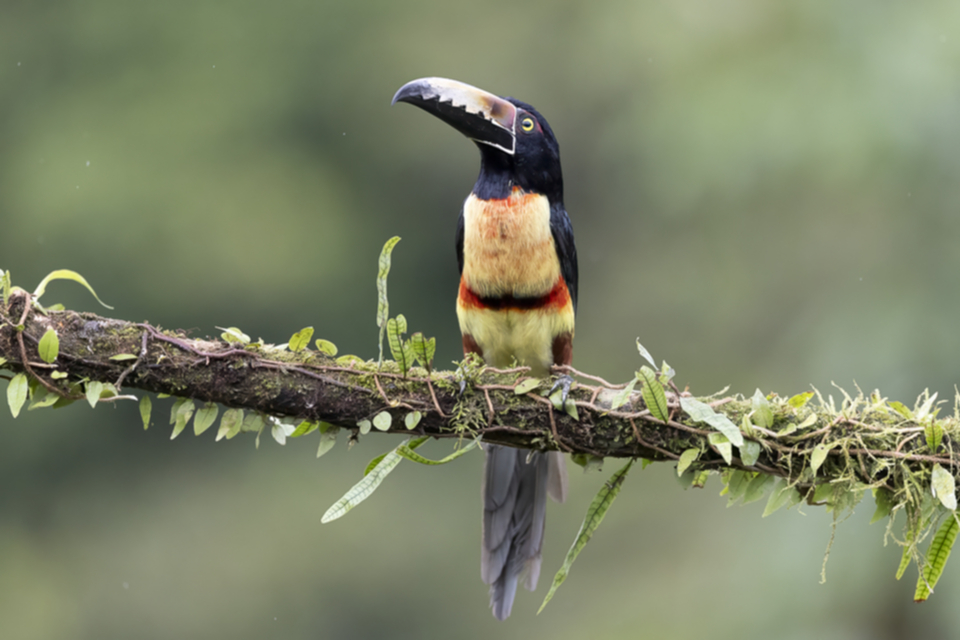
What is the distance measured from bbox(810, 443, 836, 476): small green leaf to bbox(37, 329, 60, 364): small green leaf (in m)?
1.62

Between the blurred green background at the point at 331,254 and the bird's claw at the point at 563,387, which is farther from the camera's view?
the blurred green background at the point at 331,254

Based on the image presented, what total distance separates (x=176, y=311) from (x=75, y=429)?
136cm

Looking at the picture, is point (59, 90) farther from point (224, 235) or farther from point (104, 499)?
point (104, 499)

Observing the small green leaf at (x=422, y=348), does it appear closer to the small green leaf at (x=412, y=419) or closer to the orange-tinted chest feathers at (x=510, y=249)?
the small green leaf at (x=412, y=419)

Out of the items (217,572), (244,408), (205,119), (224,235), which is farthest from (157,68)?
(244,408)

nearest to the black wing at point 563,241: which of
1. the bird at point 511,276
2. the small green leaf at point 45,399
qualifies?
the bird at point 511,276

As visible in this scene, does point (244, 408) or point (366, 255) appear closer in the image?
point (244, 408)

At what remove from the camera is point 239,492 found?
24.4ft

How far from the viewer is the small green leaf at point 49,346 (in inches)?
75.2

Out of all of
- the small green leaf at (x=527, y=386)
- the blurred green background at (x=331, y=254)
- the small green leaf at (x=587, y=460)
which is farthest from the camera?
the blurred green background at (x=331, y=254)

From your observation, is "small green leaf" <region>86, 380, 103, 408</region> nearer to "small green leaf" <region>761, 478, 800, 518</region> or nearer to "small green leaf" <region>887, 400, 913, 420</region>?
"small green leaf" <region>761, 478, 800, 518</region>

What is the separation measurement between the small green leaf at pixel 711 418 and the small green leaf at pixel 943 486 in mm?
420

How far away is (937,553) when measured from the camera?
207 cm

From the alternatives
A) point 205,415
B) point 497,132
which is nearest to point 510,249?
point 497,132
